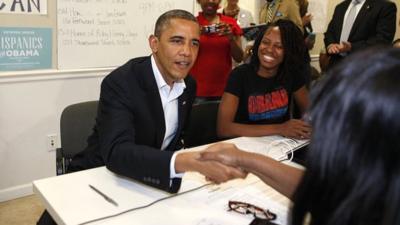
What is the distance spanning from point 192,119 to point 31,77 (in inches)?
52.0

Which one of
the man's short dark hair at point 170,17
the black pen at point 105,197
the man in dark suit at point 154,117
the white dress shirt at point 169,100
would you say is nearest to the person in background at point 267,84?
the man in dark suit at point 154,117

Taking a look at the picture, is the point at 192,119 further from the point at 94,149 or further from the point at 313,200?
the point at 313,200

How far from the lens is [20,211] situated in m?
2.68

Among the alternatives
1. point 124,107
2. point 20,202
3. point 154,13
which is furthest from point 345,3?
point 20,202

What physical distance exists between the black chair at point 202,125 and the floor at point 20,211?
128 cm

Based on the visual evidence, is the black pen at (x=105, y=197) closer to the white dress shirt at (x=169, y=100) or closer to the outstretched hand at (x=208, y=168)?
the outstretched hand at (x=208, y=168)

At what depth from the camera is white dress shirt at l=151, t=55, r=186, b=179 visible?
1664mm

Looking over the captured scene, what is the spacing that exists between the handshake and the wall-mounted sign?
191cm

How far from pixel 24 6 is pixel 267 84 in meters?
1.71

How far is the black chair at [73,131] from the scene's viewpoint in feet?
6.00

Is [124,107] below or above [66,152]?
above

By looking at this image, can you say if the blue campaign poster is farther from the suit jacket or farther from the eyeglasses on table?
the eyeglasses on table

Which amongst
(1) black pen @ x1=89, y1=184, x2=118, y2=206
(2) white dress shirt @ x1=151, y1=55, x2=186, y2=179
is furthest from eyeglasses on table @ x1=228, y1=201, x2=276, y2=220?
(2) white dress shirt @ x1=151, y1=55, x2=186, y2=179

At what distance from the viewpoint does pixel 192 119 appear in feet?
7.09
